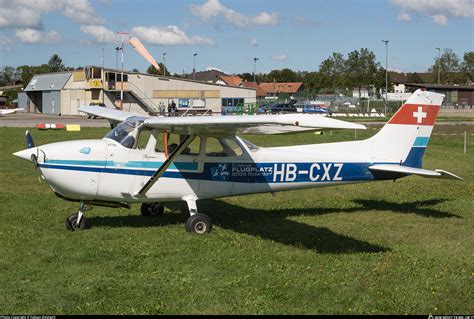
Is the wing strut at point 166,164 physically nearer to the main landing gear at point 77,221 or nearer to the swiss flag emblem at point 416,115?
the main landing gear at point 77,221

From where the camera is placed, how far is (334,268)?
800 centimetres

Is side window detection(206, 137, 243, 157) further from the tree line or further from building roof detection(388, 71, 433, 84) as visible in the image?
building roof detection(388, 71, 433, 84)

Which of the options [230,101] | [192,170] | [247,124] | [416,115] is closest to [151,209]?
[192,170]

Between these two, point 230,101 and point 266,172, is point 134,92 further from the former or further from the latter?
point 266,172

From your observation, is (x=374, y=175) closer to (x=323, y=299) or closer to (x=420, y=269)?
(x=420, y=269)

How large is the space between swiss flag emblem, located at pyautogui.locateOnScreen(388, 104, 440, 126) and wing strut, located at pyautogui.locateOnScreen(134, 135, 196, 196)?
177 inches

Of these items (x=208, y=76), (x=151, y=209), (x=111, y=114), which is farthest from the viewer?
(x=208, y=76)

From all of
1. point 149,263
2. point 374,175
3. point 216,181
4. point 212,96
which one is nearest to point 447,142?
point 374,175

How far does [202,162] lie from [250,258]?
101 inches

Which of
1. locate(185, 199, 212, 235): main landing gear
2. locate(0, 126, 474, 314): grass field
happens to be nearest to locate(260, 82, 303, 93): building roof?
locate(0, 126, 474, 314): grass field

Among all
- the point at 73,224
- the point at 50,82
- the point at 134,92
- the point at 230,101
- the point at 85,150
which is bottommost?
the point at 73,224

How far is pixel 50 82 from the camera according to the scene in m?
80.0

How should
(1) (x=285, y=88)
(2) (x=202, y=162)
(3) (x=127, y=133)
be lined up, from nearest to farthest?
(3) (x=127, y=133)
(2) (x=202, y=162)
(1) (x=285, y=88)

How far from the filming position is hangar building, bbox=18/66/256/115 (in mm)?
68312
